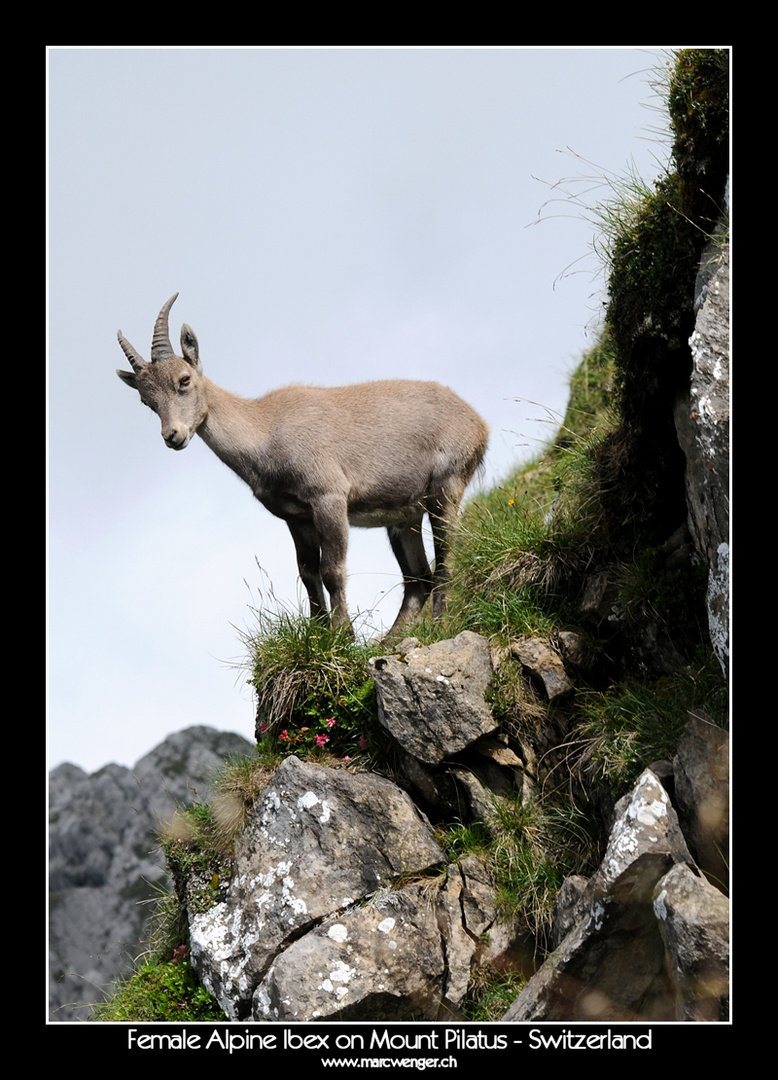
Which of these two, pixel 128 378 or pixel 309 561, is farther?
pixel 309 561

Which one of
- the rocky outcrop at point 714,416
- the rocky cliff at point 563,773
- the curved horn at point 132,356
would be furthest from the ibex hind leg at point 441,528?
the rocky outcrop at point 714,416

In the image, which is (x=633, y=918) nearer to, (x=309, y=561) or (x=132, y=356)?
(x=309, y=561)

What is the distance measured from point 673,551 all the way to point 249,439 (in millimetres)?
4726

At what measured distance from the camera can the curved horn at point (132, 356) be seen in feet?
35.6

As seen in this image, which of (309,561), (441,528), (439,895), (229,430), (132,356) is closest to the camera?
(439,895)

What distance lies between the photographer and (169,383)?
421 inches

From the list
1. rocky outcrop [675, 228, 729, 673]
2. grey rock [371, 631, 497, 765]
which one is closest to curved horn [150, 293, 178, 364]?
grey rock [371, 631, 497, 765]

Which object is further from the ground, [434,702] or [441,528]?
[441,528]

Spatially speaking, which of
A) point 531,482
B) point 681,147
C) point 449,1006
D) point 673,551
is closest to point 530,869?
point 449,1006

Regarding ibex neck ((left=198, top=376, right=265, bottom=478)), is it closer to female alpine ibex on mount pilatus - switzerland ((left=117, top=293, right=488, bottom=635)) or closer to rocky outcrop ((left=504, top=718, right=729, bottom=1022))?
female alpine ibex on mount pilatus - switzerland ((left=117, top=293, right=488, bottom=635))

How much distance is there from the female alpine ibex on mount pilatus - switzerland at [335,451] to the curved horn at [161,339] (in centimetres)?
1

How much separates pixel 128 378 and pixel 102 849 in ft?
98.8

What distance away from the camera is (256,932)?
866cm

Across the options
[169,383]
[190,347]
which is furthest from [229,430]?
[190,347]
